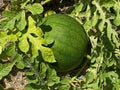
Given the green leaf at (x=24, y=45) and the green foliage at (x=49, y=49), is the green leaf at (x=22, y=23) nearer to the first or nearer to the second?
the green foliage at (x=49, y=49)

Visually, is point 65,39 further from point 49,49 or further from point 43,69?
point 43,69

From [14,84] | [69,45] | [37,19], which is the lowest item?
[14,84]

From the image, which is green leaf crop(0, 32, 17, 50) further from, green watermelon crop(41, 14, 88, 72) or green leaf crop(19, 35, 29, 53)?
green watermelon crop(41, 14, 88, 72)

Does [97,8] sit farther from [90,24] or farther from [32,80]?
[32,80]

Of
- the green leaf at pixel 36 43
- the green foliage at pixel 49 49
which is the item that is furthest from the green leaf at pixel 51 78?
the green leaf at pixel 36 43

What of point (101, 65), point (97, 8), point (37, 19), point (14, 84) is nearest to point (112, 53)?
point (101, 65)

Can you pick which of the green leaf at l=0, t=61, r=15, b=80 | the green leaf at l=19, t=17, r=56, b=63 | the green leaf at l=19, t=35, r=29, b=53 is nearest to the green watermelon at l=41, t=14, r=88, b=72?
the green leaf at l=19, t=17, r=56, b=63
